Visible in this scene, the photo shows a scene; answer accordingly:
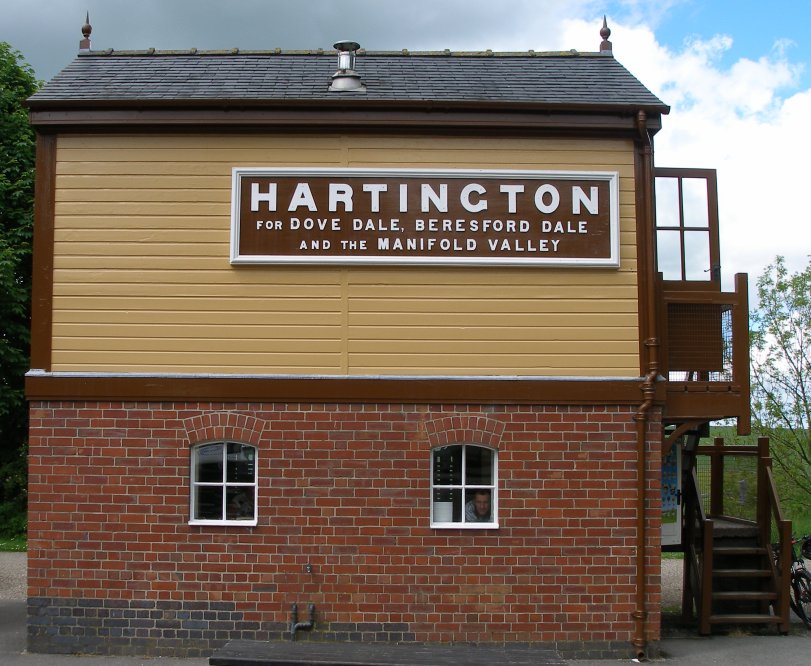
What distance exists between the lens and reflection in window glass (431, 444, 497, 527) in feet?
31.9

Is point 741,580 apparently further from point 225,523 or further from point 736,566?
point 225,523

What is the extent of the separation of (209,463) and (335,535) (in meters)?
1.66

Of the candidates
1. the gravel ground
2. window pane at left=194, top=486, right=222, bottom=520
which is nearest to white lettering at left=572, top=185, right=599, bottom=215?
window pane at left=194, top=486, right=222, bottom=520

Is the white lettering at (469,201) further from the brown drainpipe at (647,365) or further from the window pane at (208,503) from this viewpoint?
the window pane at (208,503)

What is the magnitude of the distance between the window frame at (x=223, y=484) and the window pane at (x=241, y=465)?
30 millimetres

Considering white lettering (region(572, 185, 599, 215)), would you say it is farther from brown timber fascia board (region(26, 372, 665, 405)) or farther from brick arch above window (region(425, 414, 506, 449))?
brick arch above window (region(425, 414, 506, 449))

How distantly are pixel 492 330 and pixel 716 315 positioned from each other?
9.44 ft

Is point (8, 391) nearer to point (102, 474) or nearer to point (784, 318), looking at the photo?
point (102, 474)

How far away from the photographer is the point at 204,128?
32.8 ft

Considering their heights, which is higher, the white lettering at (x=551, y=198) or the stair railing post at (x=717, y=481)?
the white lettering at (x=551, y=198)

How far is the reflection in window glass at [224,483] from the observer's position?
9.75 m

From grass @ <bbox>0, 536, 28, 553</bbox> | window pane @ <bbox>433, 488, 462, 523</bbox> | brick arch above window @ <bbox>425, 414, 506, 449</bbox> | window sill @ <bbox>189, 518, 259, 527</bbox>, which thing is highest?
brick arch above window @ <bbox>425, 414, 506, 449</bbox>

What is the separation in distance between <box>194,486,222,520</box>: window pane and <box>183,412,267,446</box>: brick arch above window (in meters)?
0.57

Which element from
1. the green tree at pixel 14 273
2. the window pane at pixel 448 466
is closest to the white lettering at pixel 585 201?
the window pane at pixel 448 466
